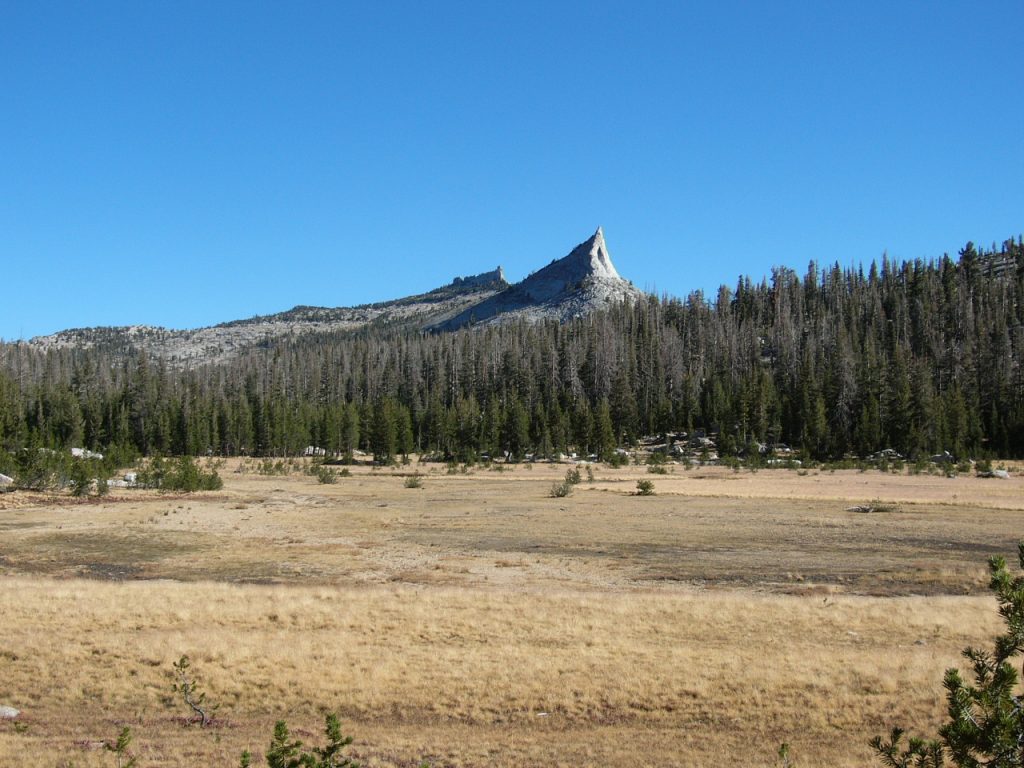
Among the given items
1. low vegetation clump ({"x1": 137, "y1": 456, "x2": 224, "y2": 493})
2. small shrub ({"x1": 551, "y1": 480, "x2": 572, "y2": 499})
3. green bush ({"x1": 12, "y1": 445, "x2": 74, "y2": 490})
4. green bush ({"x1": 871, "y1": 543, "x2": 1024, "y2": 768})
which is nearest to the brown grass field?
green bush ({"x1": 871, "y1": 543, "x2": 1024, "y2": 768})

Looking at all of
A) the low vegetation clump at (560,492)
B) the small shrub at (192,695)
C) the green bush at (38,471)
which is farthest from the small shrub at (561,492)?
the small shrub at (192,695)

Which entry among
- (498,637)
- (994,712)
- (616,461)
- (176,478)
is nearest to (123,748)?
(994,712)

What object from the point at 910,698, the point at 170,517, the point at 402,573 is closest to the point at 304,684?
the point at 910,698

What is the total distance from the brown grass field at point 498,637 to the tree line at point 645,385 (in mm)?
38936

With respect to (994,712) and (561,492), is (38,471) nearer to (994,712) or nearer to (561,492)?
(561,492)

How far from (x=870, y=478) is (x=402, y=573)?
50.6 meters

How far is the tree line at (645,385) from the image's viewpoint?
92.2 metres

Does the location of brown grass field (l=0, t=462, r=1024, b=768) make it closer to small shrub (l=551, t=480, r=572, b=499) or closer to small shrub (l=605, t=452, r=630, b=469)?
small shrub (l=551, t=480, r=572, b=499)

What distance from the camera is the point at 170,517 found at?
40469 millimetres

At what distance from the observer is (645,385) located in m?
125

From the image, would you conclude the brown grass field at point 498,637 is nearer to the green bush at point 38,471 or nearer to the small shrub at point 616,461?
the green bush at point 38,471

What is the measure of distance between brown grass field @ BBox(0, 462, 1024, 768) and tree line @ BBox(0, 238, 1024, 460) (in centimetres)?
3894

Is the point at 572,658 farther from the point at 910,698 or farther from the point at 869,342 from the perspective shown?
the point at 869,342

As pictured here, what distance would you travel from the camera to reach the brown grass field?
11.3 m
